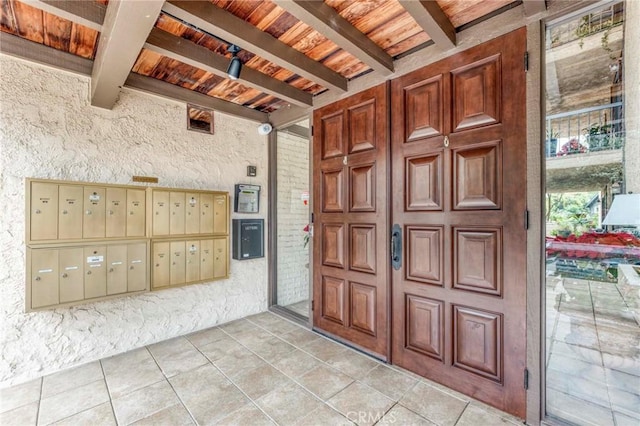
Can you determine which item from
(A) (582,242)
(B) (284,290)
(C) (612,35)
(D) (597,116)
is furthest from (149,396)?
(C) (612,35)

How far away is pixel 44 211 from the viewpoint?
208 centimetres

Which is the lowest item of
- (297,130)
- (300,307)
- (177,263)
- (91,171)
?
(300,307)

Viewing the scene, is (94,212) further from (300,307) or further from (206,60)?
(300,307)

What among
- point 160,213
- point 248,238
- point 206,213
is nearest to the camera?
point 160,213

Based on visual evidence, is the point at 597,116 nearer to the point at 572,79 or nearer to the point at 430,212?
the point at 572,79

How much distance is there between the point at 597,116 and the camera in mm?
1628

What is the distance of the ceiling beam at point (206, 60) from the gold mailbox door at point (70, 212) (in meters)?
1.25

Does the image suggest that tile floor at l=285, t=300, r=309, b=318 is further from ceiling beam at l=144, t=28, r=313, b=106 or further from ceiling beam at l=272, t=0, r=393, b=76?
ceiling beam at l=272, t=0, r=393, b=76

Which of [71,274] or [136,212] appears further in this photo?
[136,212]

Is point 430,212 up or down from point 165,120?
down

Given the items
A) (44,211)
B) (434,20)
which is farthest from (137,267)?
(434,20)

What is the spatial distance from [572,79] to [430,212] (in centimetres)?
114

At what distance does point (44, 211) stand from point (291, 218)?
99.2 inches

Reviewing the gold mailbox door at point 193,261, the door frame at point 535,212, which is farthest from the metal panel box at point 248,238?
the door frame at point 535,212
